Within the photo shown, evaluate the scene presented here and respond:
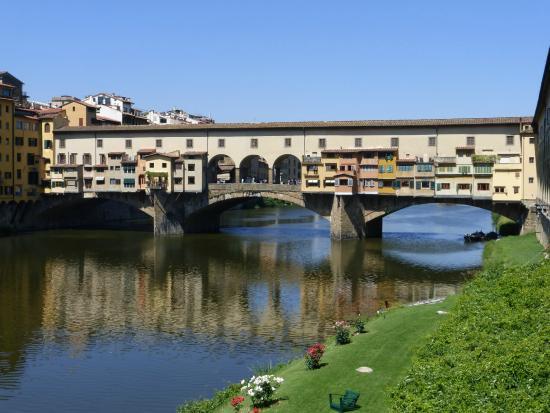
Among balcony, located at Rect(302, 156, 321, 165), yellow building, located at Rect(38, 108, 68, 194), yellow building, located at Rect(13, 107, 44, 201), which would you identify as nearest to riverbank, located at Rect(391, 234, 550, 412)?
balcony, located at Rect(302, 156, 321, 165)

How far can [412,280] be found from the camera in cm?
5416

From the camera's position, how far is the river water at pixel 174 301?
29000mm

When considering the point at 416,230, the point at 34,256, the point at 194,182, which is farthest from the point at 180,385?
the point at 416,230

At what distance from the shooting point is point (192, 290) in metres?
50.8

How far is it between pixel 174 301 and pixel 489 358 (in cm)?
3114

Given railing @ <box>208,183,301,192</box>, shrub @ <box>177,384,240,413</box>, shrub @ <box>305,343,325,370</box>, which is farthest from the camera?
railing @ <box>208,183,301,192</box>

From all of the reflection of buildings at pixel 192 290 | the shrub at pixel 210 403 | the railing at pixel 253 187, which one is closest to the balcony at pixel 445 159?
the reflection of buildings at pixel 192 290

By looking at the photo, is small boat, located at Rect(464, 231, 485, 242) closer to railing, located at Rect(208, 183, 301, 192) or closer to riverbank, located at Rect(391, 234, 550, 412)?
railing, located at Rect(208, 183, 301, 192)

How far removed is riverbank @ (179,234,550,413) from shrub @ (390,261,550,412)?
1.5 inches

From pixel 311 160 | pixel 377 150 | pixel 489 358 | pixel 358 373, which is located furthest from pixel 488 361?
pixel 311 160

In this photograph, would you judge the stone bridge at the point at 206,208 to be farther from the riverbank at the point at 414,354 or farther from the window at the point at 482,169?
the riverbank at the point at 414,354

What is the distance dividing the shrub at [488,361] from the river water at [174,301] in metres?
10.9

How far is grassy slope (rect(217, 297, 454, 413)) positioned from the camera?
21.2 m

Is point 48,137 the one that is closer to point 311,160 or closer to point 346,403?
point 311,160
